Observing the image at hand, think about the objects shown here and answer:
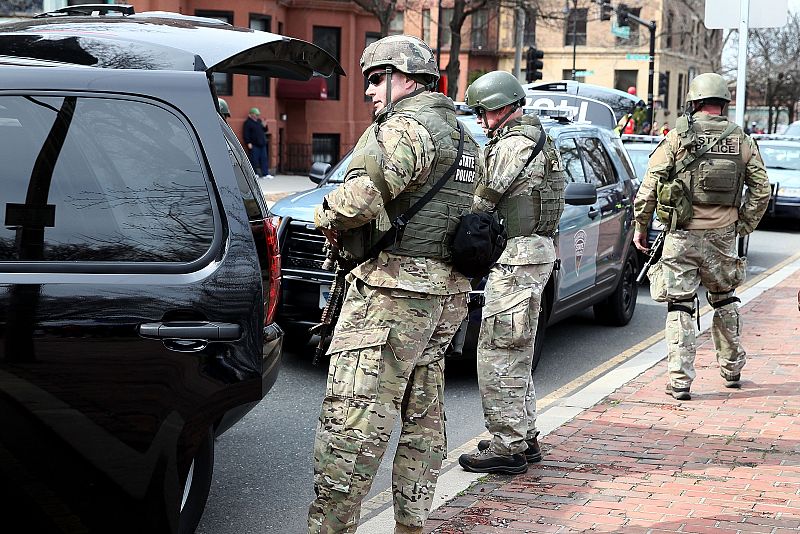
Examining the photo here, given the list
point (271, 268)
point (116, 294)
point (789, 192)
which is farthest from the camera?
point (789, 192)

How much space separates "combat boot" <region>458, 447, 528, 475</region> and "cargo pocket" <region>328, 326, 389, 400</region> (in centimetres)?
167

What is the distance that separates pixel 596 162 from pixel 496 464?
4.62 m

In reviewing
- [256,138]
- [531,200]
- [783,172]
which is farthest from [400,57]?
[256,138]

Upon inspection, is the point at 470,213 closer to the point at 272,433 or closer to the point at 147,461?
the point at 147,461

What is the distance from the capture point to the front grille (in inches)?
299

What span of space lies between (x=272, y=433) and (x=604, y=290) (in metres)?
4.06

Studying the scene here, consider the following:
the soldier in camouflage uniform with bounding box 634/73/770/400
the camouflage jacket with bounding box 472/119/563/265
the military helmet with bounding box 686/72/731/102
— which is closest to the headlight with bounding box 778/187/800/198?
the soldier in camouflage uniform with bounding box 634/73/770/400

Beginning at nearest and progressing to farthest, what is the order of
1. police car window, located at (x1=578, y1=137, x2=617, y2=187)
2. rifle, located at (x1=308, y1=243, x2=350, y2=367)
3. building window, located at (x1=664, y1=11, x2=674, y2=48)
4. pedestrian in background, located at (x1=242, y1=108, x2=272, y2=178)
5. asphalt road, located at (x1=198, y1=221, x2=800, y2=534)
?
1. rifle, located at (x1=308, y1=243, x2=350, y2=367)
2. asphalt road, located at (x1=198, y1=221, x2=800, y2=534)
3. police car window, located at (x1=578, y1=137, x2=617, y2=187)
4. pedestrian in background, located at (x1=242, y1=108, x2=272, y2=178)
5. building window, located at (x1=664, y1=11, x2=674, y2=48)

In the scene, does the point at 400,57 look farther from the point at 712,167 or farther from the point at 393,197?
the point at 712,167

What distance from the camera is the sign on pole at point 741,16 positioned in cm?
1038

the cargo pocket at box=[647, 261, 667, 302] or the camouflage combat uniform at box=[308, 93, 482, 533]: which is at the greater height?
the camouflage combat uniform at box=[308, 93, 482, 533]

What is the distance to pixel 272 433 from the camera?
6477mm

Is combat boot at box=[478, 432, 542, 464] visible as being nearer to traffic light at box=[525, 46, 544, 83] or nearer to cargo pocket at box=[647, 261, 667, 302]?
cargo pocket at box=[647, 261, 667, 302]

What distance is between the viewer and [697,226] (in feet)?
23.6
